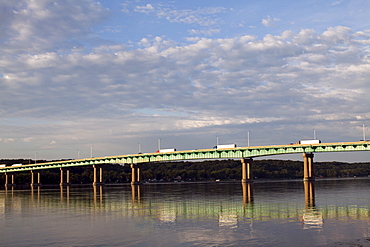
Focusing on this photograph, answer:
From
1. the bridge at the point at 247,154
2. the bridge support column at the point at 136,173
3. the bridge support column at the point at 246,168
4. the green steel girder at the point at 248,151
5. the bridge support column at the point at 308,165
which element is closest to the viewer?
the green steel girder at the point at 248,151

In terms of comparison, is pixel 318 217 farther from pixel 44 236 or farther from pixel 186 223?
pixel 44 236

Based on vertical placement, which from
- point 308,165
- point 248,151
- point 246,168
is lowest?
point 246,168

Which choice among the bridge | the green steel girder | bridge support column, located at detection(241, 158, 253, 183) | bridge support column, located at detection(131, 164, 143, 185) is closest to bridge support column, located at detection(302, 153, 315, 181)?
the bridge

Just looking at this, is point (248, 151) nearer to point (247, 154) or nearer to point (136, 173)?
point (247, 154)

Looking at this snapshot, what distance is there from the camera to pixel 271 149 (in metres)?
150

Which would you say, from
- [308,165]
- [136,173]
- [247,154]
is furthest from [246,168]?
[136,173]

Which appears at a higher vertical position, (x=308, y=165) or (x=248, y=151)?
(x=248, y=151)

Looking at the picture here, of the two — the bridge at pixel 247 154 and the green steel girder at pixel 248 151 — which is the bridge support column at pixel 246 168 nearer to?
the bridge at pixel 247 154

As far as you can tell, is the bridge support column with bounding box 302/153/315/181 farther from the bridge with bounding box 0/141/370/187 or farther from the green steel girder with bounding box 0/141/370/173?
the green steel girder with bounding box 0/141/370/173

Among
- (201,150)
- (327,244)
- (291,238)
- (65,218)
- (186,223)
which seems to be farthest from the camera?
(201,150)

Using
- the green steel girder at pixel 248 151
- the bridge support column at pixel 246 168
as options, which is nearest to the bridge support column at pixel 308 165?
the green steel girder at pixel 248 151

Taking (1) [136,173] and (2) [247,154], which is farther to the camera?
(1) [136,173]

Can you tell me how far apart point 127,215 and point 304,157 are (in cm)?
12634

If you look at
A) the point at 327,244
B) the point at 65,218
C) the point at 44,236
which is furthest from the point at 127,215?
the point at 327,244
